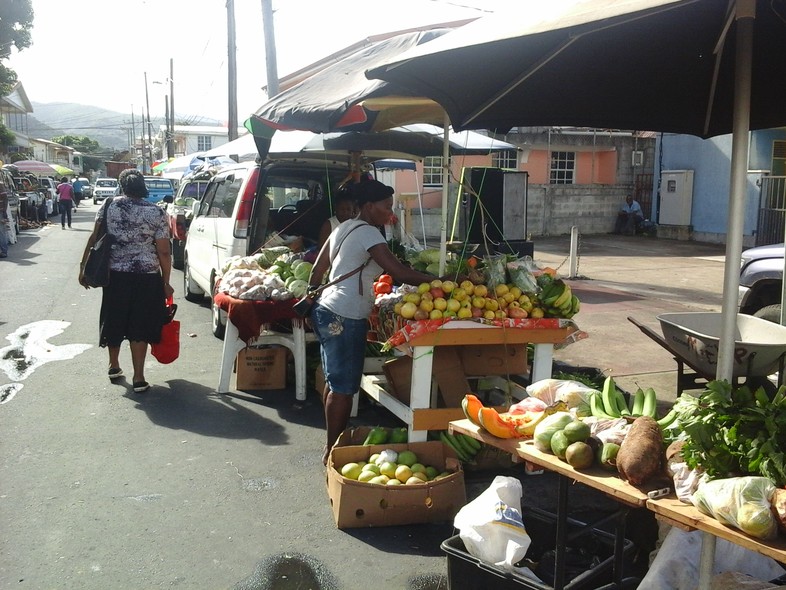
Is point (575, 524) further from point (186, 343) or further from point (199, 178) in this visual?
point (199, 178)

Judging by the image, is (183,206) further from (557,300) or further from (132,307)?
(557,300)

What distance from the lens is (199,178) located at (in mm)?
15164

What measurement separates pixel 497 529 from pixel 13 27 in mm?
37475

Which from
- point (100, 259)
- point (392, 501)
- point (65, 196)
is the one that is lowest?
point (392, 501)

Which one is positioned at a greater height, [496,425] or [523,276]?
[523,276]

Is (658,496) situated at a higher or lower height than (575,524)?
higher

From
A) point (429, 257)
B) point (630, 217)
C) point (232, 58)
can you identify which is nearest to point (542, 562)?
point (429, 257)

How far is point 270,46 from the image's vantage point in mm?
14758

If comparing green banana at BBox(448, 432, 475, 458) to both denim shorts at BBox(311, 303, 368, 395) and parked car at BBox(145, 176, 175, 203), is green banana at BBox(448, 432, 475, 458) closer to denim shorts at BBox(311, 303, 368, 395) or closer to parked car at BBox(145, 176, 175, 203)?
denim shorts at BBox(311, 303, 368, 395)

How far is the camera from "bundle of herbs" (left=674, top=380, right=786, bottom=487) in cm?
250

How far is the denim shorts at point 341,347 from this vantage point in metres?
4.84

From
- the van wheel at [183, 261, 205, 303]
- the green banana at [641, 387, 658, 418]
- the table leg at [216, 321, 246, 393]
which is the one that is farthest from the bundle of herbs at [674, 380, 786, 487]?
the van wheel at [183, 261, 205, 303]

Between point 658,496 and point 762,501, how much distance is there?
0.38m

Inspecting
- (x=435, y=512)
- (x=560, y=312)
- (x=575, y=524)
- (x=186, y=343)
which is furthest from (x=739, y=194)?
(x=186, y=343)
